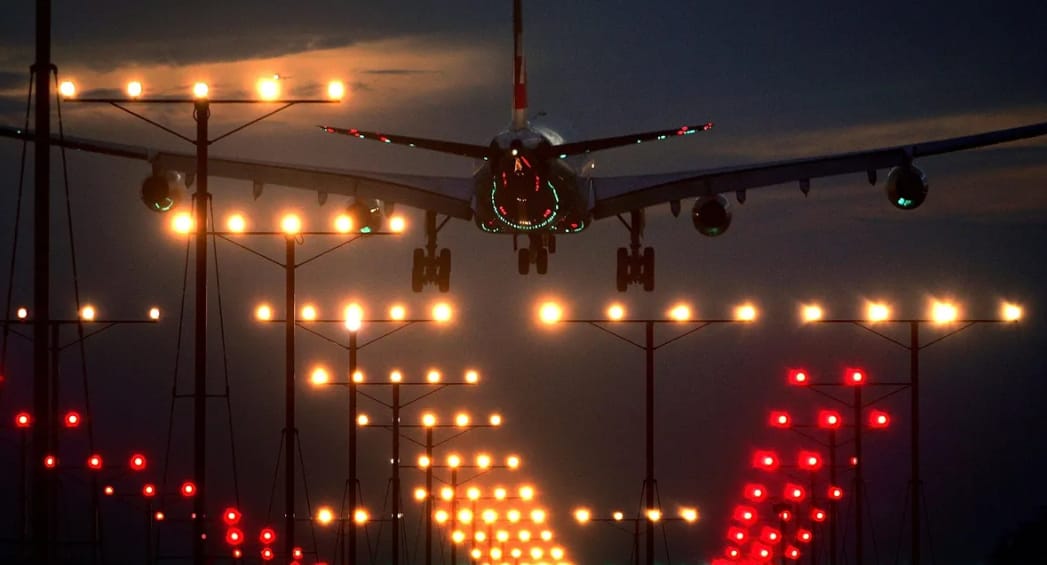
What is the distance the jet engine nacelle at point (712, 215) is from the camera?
1992 inches

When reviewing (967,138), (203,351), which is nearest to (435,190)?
(967,138)

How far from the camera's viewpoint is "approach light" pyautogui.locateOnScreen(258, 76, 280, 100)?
106 feet

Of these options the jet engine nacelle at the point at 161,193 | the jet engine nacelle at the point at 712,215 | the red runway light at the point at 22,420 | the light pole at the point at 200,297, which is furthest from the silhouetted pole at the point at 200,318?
the red runway light at the point at 22,420

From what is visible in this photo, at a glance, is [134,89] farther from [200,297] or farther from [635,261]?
[635,261]

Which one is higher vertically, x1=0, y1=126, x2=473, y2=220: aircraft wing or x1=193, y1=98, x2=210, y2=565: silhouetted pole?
x1=0, y1=126, x2=473, y2=220: aircraft wing

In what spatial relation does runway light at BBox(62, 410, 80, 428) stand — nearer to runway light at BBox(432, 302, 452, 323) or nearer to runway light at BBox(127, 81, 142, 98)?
runway light at BBox(432, 302, 452, 323)

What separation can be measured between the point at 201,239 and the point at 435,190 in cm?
1805

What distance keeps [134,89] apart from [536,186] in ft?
42.9

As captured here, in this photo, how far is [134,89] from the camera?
32.3 m

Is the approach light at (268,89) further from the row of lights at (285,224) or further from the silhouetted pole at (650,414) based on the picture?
the silhouetted pole at (650,414)

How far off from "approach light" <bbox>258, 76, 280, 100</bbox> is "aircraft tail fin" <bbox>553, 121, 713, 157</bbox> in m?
8.68

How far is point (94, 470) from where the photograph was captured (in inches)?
2349

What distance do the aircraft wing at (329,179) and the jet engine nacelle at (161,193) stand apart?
2.24 ft

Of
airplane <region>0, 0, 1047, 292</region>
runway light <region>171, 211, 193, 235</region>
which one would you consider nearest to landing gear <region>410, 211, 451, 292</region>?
airplane <region>0, 0, 1047, 292</region>
